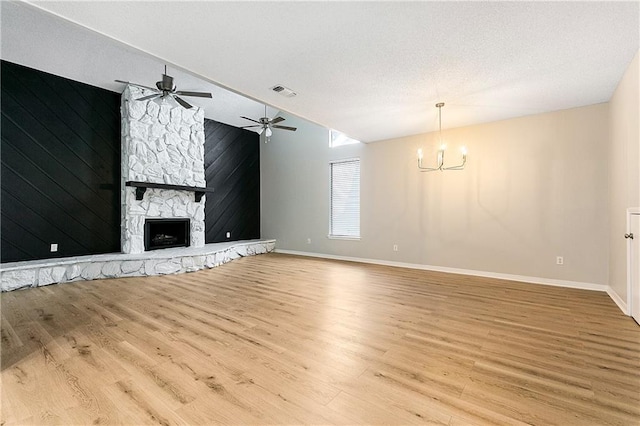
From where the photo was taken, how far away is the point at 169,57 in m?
2.80

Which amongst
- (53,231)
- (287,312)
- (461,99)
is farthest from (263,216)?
(461,99)

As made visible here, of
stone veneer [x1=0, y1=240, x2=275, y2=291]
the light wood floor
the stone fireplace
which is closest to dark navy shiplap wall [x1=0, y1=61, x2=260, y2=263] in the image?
the stone fireplace

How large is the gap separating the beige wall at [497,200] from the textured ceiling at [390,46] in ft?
2.36

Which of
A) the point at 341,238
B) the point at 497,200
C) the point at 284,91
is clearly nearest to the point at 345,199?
the point at 341,238

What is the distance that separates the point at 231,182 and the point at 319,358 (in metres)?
6.40

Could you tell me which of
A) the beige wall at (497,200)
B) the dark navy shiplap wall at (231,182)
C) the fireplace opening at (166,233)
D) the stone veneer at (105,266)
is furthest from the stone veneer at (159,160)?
the beige wall at (497,200)

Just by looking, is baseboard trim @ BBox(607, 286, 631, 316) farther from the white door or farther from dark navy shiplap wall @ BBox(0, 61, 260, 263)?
dark navy shiplap wall @ BBox(0, 61, 260, 263)

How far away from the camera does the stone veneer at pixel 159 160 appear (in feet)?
17.4

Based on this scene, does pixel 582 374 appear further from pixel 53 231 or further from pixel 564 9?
pixel 53 231

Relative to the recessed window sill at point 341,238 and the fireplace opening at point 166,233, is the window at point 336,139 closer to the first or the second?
the recessed window sill at point 341,238

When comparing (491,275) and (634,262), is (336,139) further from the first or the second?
(634,262)

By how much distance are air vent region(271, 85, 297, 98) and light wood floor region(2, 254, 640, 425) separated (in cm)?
273

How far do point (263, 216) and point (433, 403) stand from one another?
7194mm

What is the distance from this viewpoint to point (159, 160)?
225 inches
